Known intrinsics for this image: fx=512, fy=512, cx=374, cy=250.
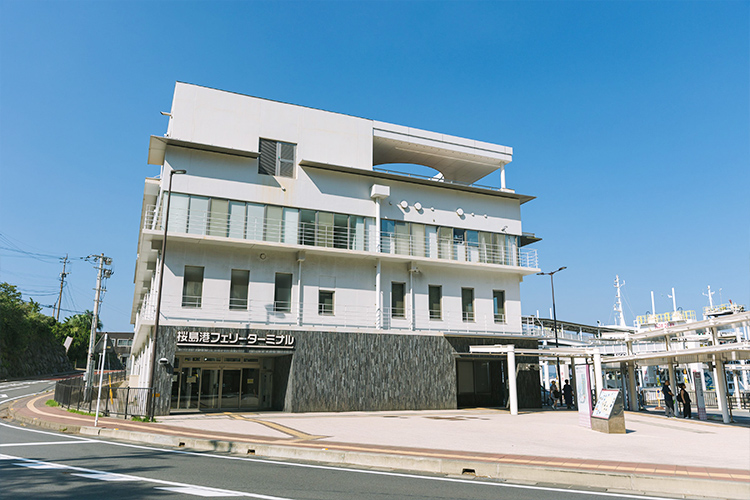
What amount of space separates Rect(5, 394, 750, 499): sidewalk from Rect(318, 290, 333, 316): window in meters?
6.39

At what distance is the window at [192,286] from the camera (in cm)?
2431

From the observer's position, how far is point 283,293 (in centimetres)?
2638

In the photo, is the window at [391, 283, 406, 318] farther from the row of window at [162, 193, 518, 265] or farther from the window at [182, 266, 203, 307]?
the window at [182, 266, 203, 307]

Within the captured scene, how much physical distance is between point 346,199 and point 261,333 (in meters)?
8.69

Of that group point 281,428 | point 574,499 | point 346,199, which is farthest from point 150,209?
point 574,499

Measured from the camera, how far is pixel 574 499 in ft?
24.5

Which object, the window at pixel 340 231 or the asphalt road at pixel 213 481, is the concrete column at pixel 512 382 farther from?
the asphalt road at pixel 213 481

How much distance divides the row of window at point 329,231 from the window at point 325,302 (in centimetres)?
251

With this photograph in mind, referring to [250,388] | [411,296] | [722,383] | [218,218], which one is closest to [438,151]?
[411,296]

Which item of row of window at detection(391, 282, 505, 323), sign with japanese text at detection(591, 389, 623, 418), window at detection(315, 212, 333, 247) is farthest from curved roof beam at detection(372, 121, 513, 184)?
sign with japanese text at detection(591, 389, 623, 418)

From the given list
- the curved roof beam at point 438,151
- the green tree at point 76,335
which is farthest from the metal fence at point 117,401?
the green tree at point 76,335

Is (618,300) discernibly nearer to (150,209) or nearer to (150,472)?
(150,209)

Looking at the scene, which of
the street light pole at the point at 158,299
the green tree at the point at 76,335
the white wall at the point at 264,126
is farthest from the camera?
the green tree at the point at 76,335

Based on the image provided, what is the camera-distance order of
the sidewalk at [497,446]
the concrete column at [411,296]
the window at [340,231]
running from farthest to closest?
the concrete column at [411,296] → the window at [340,231] → the sidewalk at [497,446]
